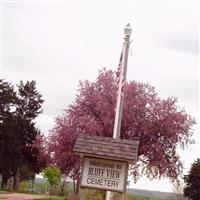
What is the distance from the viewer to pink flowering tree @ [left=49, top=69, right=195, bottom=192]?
35531 millimetres

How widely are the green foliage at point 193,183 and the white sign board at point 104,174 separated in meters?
46.0

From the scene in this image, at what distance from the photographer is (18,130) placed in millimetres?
67188

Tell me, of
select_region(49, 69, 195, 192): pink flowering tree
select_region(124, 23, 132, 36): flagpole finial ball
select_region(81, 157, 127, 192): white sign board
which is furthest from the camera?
select_region(49, 69, 195, 192): pink flowering tree

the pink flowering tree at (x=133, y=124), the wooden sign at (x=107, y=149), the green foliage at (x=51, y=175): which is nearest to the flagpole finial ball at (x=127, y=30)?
the wooden sign at (x=107, y=149)

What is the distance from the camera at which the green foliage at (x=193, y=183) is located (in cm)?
5941

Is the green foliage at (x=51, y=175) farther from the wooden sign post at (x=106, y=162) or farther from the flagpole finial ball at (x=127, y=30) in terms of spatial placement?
the wooden sign post at (x=106, y=162)

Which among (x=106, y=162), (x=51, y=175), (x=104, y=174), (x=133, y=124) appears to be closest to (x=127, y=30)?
(x=106, y=162)

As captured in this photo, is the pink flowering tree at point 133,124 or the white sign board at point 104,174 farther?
the pink flowering tree at point 133,124

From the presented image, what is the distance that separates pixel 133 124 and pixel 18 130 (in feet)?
108

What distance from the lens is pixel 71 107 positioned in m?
37.0

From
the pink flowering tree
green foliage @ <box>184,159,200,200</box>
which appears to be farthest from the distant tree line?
the pink flowering tree

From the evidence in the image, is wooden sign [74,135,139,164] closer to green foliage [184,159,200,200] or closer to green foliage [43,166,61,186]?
green foliage [184,159,200,200]

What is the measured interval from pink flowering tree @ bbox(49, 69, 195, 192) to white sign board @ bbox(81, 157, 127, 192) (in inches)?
801

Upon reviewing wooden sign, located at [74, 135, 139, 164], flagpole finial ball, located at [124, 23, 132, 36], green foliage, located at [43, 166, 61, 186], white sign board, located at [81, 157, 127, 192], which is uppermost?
green foliage, located at [43, 166, 61, 186]
